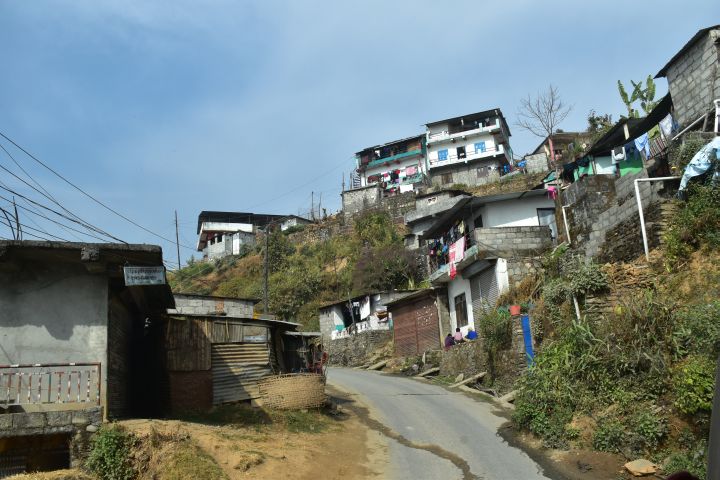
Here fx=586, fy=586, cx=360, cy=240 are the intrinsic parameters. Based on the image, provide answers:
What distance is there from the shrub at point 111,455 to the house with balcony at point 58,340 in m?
0.38

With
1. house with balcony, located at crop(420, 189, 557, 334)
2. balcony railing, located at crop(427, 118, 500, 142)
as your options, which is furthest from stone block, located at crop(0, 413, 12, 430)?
balcony railing, located at crop(427, 118, 500, 142)

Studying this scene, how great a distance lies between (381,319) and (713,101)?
78.9ft

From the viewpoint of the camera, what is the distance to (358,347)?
3747 cm

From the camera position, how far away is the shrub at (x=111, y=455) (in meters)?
11.3

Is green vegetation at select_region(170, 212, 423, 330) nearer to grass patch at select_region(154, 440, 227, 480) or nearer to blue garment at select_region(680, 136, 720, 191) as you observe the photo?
blue garment at select_region(680, 136, 720, 191)

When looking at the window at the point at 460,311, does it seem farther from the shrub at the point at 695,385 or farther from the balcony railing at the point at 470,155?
the balcony railing at the point at 470,155

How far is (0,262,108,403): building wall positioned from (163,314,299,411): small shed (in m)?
3.45

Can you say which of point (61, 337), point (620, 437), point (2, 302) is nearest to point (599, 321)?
point (620, 437)

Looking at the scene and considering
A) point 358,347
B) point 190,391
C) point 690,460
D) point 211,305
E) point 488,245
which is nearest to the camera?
point 690,460

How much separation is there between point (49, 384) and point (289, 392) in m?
6.45

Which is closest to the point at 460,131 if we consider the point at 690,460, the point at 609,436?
the point at 609,436

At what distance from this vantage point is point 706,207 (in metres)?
15.1

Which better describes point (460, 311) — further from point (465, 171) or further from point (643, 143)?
point (465, 171)

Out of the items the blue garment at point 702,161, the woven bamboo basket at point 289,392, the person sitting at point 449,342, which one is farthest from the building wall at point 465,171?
the woven bamboo basket at point 289,392
